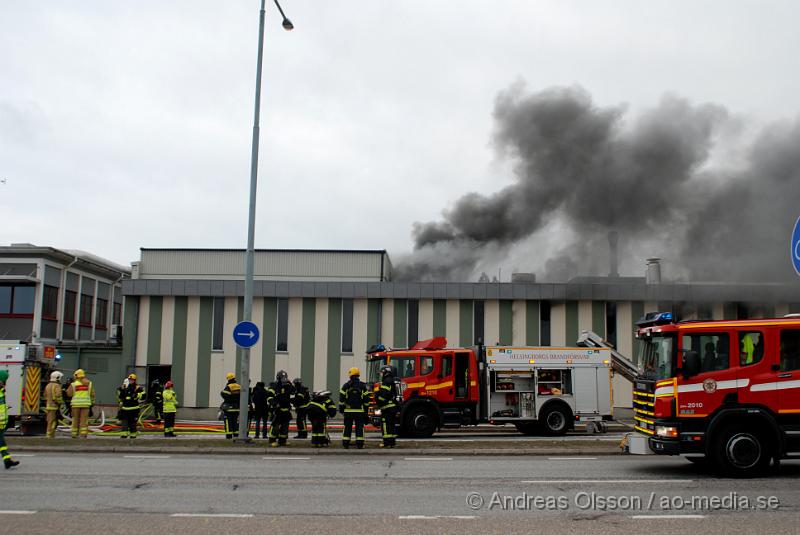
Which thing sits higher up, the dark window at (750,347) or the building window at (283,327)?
the building window at (283,327)

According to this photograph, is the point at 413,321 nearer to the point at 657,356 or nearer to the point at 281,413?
the point at 281,413

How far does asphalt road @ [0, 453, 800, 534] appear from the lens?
7.14 meters

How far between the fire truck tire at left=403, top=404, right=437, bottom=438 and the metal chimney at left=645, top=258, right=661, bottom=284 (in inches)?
572

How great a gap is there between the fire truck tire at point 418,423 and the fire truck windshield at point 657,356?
289 inches

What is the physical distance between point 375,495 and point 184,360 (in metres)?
21.1

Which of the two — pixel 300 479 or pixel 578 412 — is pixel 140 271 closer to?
pixel 578 412

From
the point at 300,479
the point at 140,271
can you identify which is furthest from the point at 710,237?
the point at 140,271

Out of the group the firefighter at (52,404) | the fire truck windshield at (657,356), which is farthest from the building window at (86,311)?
the fire truck windshield at (657,356)

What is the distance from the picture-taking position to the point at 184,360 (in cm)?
2817

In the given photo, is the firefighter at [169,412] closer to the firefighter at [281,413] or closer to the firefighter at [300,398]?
the firefighter at [281,413]

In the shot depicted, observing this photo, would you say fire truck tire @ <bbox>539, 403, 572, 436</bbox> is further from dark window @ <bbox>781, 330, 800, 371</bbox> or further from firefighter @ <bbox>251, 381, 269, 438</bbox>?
dark window @ <bbox>781, 330, 800, 371</bbox>

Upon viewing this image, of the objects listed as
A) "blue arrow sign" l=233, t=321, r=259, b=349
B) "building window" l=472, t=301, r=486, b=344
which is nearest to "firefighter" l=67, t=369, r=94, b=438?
"blue arrow sign" l=233, t=321, r=259, b=349

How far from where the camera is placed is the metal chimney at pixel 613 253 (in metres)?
29.3

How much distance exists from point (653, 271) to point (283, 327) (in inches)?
602
